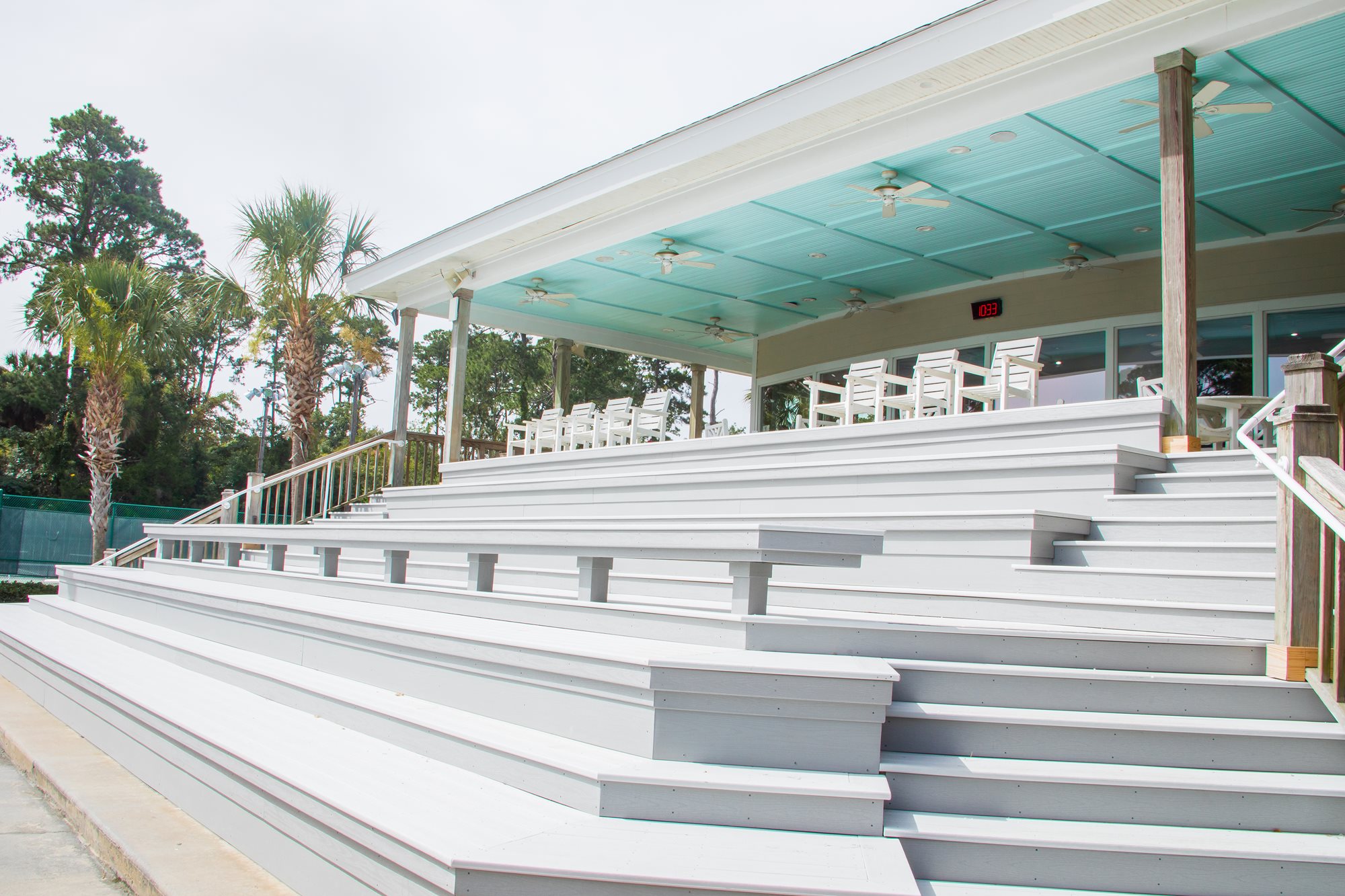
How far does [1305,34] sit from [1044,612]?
169 inches

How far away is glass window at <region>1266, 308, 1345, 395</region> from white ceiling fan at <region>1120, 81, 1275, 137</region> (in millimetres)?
3291

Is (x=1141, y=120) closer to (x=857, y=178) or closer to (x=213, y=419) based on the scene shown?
(x=857, y=178)

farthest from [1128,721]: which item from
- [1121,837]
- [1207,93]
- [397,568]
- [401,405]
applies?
[401,405]

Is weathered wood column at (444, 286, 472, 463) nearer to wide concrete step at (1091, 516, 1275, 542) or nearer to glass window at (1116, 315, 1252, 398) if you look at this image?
glass window at (1116, 315, 1252, 398)

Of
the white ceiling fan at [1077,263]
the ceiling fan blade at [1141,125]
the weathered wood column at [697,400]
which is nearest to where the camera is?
the ceiling fan blade at [1141,125]

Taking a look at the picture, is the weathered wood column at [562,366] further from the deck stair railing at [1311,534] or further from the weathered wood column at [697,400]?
the deck stair railing at [1311,534]

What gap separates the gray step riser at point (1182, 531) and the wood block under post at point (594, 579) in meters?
2.59

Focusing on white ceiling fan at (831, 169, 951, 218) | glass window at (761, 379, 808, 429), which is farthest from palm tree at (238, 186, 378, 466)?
white ceiling fan at (831, 169, 951, 218)

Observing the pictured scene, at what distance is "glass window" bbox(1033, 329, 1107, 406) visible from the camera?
1071 cm

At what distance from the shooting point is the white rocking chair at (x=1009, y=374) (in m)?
7.53

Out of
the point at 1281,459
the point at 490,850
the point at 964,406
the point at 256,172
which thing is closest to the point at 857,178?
the point at 964,406

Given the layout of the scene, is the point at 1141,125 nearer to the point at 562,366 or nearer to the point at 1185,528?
the point at 1185,528

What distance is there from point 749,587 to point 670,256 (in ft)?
23.4

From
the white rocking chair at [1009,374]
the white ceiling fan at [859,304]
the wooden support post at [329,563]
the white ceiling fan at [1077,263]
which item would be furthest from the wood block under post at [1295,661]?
the white ceiling fan at [859,304]
